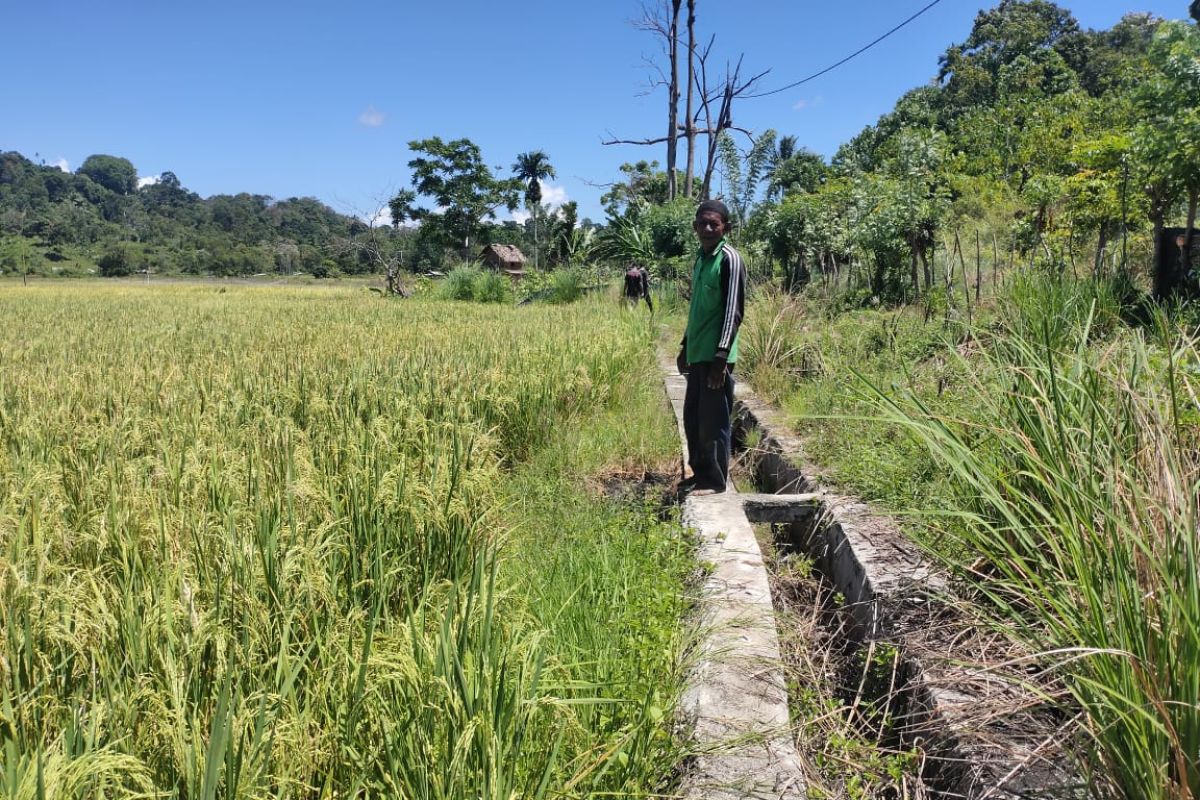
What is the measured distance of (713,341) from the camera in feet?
13.5

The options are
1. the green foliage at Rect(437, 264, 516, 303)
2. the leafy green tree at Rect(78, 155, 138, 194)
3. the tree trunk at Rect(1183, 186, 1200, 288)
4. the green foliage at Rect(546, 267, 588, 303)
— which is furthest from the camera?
the leafy green tree at Rect(78, 155, 138, 194)

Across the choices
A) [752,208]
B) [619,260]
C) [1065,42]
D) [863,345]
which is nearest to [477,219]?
[619,260]

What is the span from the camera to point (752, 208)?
17906 mm

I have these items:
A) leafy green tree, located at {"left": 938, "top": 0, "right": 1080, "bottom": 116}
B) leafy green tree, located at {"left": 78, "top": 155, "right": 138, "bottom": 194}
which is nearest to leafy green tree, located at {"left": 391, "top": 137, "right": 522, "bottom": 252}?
leafy green tree, located at {"left": 938, "top": 0, "right": 1080, "bottom": 116}

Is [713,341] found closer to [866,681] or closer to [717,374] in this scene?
[717,374]

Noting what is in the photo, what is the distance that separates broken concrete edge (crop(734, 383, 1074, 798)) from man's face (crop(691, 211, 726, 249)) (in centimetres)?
144

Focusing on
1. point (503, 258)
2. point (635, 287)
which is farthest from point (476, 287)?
point (503, 258)

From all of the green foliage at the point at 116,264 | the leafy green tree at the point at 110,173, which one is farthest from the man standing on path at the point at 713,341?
the leafy green tree at the point at 110,173

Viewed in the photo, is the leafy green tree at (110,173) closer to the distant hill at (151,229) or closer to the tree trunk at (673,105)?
the distant hill at (151,229)

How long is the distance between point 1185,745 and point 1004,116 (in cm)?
3109

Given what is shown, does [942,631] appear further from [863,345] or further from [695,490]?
[863,345]

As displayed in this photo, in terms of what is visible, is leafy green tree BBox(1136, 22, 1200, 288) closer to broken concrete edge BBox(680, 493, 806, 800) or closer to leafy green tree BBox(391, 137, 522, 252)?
broken concrete edge BBox(680, 493, 806, 800)

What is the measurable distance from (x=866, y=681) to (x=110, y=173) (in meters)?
200

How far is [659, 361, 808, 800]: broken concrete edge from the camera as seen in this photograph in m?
1.70
